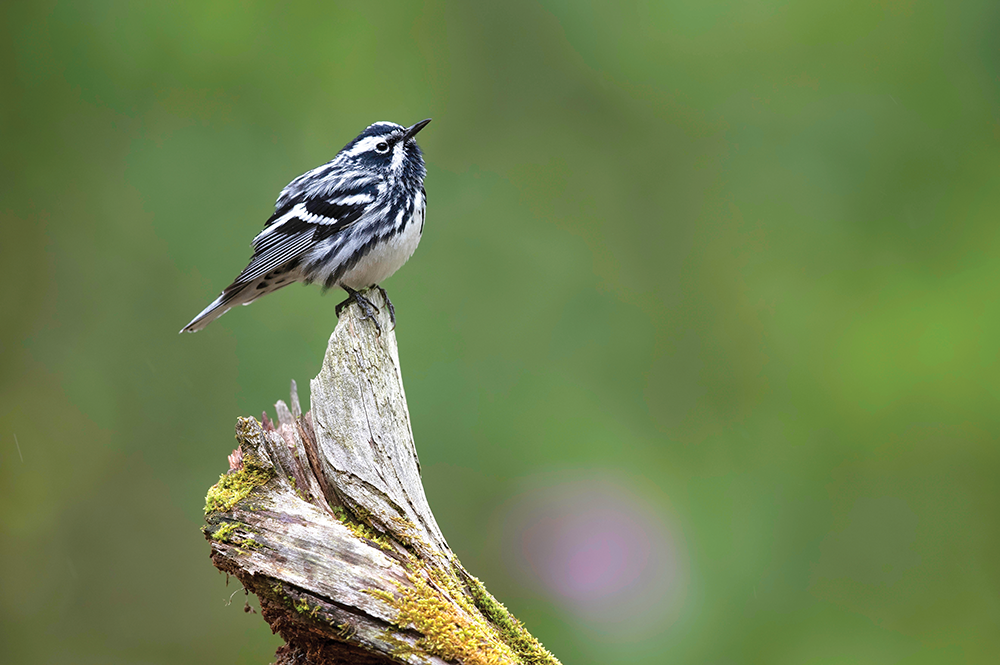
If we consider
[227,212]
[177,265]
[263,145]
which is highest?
[263,145]

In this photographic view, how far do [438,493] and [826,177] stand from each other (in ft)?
16.7

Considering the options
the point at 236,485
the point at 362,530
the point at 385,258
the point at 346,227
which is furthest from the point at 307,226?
the point at 362,530

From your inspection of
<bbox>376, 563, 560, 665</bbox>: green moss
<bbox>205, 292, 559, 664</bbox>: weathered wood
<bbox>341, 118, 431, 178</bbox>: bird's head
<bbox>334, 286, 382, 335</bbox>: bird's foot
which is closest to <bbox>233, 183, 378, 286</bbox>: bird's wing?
Result: <bbox>341, 118, 431, 178</bbox>: bird's head

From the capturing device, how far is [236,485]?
3199 millimetres

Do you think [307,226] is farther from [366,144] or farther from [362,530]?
[362,530]

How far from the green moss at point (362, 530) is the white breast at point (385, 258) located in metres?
1.59

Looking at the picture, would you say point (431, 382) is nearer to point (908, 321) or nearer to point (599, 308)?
point (599, 308)

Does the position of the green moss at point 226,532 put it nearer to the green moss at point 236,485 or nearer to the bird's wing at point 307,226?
the green moss at point 236,485

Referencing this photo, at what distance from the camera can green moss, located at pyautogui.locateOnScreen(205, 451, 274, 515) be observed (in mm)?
3139

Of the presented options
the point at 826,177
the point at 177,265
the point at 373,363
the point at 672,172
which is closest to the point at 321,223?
the point at 373,363

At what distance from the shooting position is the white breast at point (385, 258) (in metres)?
4.50

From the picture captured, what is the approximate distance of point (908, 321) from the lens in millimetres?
7566

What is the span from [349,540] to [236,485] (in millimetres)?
539

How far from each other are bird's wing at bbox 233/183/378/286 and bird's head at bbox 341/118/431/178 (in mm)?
227
